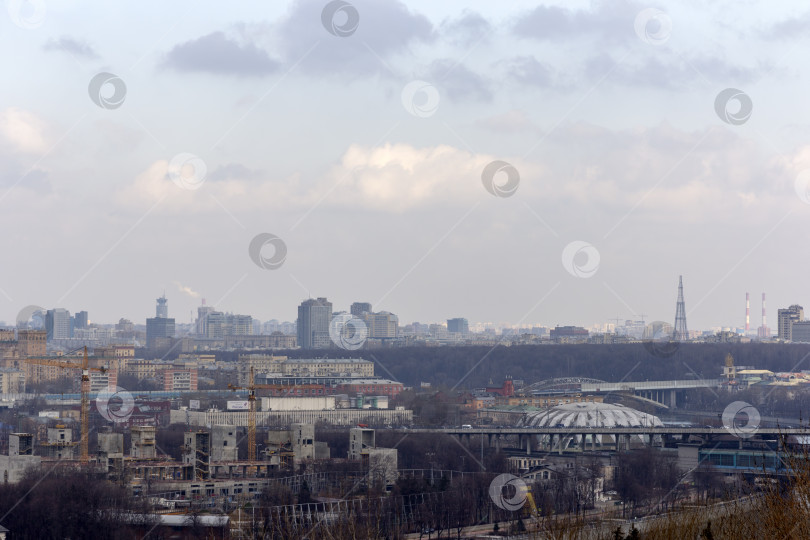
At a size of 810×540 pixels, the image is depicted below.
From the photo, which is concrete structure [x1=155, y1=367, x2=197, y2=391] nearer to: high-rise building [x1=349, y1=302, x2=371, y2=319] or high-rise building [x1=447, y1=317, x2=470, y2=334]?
high-rise building [x1=349, y1=302, x2=371, y2=319]

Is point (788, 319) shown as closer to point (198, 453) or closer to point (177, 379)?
point (177, 379)

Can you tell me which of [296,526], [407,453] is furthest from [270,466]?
[296,526]

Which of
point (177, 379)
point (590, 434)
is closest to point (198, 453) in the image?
point (590, 434)

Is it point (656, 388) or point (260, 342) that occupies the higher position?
point (260, 342)

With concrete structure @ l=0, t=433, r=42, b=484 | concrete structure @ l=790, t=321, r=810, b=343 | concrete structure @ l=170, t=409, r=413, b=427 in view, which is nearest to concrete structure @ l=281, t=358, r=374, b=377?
concrete structure @ l=170, t=409, r=413, b=427

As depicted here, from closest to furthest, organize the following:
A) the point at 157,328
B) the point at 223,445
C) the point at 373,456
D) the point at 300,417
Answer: the point at 373,456, the point at 223,445, the point at 300,417, the point at 157,328

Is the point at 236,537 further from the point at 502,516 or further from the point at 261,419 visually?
the point at 261,419

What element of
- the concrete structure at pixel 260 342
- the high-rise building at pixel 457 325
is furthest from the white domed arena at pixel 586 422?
the high-rise building at pixel 457 325
